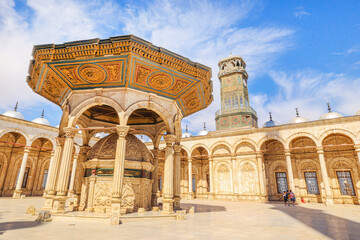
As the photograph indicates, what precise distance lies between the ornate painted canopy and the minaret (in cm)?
1713

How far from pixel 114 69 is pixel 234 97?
71.6 feet

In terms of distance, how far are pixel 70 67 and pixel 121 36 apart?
2.68m

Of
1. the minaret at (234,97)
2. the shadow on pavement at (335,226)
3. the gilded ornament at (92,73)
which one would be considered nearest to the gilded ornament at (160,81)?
the gilded ornament at (92,73)

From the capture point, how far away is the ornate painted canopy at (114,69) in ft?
25.1

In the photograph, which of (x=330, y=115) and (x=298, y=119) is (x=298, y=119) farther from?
(x=330, y=115)

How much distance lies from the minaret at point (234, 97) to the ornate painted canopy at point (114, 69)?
17.1 metres

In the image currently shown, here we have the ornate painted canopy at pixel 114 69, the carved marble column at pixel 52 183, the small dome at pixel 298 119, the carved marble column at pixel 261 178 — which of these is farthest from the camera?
the small dome at pixel 298 119

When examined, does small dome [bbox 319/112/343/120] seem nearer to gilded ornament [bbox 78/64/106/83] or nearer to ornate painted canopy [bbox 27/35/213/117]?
ornate painted canopy [bbox 27/35/213/117]

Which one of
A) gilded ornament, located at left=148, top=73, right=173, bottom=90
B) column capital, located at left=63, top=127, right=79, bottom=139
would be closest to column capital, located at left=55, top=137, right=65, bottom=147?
column capital, located at left=63, top=127, right=79, bottom=139

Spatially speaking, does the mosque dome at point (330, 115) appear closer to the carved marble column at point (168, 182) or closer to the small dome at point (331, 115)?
the small dome at point (331, 115)

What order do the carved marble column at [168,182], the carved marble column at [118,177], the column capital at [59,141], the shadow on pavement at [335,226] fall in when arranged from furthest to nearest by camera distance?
the column capital at [59,141], the carved marble column at [168,182], the carved marble column at [118,177], the shadow on pavement at [335,226]

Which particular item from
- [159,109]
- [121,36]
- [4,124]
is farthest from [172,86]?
[4,124]

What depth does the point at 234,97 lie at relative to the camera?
27.8 m

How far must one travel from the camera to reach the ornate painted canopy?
25.1 ft
